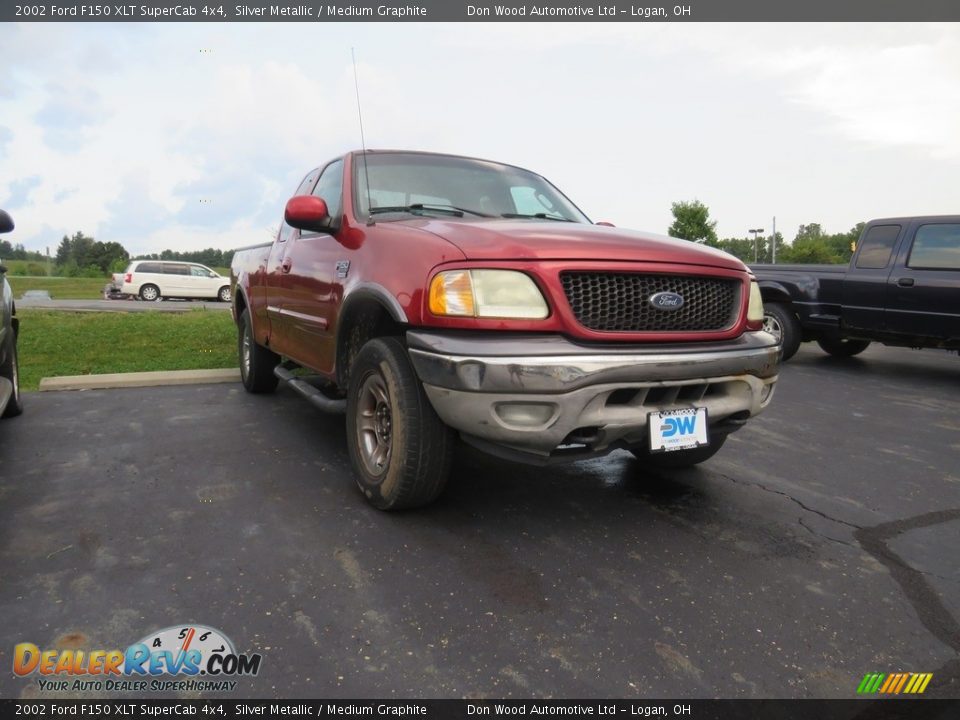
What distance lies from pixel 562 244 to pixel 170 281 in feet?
91.7

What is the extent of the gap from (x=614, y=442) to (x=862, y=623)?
3.50ft

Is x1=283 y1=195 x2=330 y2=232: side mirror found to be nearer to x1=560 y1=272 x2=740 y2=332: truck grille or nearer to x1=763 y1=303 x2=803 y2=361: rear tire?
x1=560 y1=272 x2=740 y2=332: truck grille

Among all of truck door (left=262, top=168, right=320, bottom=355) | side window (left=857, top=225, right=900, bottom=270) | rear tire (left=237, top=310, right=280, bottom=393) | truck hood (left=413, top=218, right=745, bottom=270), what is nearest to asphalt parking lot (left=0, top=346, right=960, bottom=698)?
truck door (left=262, top=168, right=320, bottom=355)

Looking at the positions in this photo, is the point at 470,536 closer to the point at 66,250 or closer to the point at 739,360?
the point at 739,360

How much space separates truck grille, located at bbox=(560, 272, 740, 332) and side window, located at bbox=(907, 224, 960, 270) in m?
5.62

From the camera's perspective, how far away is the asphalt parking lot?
1.99 m

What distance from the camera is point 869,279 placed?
7535 mm

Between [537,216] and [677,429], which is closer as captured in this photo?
[677,429]

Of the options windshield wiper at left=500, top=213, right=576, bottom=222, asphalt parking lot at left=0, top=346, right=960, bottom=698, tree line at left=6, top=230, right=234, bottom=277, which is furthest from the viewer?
tree line at left=6, top=230, right=234, bottom=277

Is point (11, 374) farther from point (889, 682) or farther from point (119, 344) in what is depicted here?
point (889, 682)

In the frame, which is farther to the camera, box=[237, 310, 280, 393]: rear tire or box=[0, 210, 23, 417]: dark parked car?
box=[237, 310, 280, 393]: rear tire

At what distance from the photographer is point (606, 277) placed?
8.95 ft
